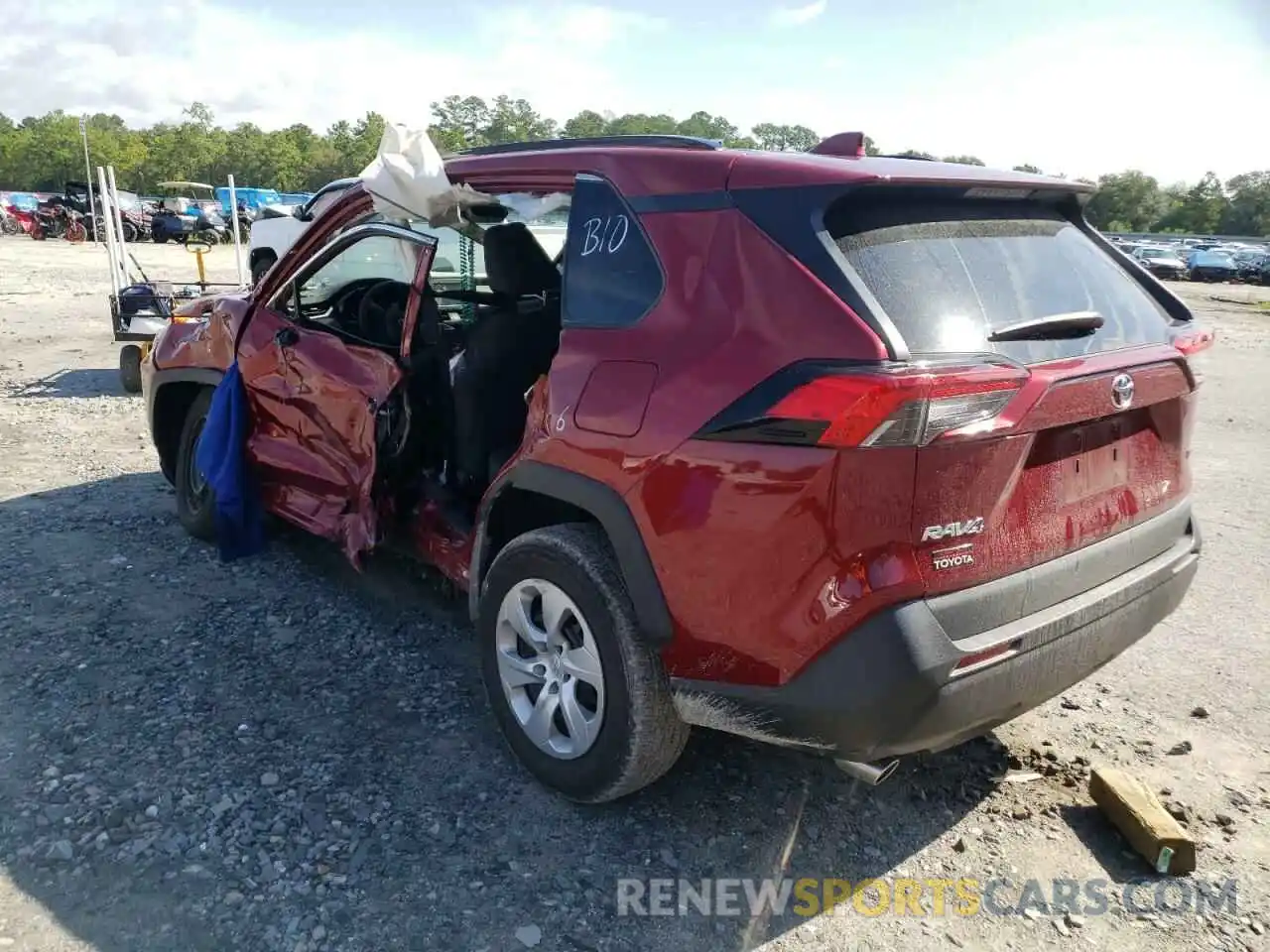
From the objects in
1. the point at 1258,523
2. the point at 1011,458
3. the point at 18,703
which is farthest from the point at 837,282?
the point at 1258,523

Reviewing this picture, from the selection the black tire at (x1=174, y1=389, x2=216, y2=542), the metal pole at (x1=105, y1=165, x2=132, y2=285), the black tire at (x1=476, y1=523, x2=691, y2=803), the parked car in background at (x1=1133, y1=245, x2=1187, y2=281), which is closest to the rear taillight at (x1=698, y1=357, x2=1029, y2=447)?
the black tire at (x1=476, y1=523, x2=691, y2=803)

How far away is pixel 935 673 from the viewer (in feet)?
7.08

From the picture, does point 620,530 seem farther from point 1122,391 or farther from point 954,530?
point 1122,391

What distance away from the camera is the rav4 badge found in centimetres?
219

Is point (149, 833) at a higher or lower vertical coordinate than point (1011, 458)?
lower

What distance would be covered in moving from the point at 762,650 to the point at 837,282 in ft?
2.99

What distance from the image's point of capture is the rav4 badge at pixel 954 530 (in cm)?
219

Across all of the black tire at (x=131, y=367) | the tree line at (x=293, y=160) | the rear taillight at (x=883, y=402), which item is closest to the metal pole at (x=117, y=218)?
the black tire at (x=131, y=367)

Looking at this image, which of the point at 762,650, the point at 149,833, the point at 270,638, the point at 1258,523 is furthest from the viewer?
the point at 1258,523

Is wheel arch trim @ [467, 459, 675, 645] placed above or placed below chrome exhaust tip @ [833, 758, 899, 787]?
above

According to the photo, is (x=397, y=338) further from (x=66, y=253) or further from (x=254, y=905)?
(x=66, y=253)

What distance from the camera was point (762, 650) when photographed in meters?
2.31

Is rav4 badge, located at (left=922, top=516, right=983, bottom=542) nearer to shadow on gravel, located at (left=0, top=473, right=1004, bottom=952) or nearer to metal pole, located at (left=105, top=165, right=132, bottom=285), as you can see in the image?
shadow on gravel, located at (left=0, top=473, right=1004, bottom=952)

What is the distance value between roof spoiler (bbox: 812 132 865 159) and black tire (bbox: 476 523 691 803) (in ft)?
4.29
